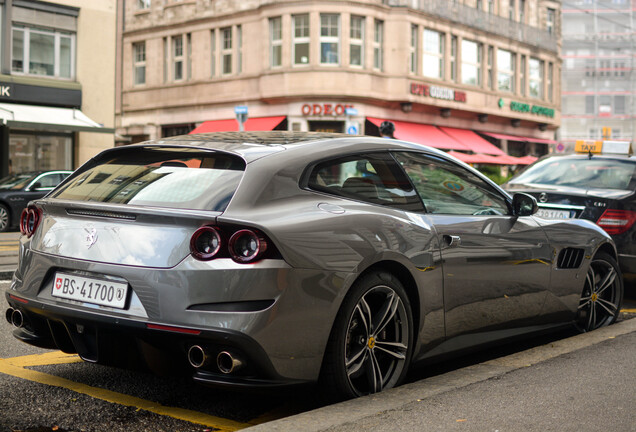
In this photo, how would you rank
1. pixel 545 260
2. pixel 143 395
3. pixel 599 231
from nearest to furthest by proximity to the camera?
pixel 143 395 < pixel 545 260 < pixel 599 231

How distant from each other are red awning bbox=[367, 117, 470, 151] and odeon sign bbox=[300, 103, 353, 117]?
174 cm

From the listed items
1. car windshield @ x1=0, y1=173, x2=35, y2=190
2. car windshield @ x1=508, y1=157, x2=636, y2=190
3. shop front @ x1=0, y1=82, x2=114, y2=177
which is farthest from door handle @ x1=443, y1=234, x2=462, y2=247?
shop front @ x1=0, y1=82, x2=114, y2=177

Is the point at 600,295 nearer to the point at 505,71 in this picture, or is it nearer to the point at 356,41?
the point at 356,41

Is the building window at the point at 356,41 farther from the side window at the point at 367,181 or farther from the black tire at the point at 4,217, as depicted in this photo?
the side window at the point at 367,181

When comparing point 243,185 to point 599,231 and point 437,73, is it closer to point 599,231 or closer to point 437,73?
point 599,231

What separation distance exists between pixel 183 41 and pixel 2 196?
2153 centimetres

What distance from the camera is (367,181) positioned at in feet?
14.5

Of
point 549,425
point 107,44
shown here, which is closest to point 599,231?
point 549,425

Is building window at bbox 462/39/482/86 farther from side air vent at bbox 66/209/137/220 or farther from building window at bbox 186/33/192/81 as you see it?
side air vent at bbox 66/209/137/220

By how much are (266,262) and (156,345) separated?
599 millimetres

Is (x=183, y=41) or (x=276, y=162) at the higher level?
(x=183, y=41)

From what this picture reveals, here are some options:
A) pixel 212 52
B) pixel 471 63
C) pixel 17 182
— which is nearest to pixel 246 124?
pixel 212 52

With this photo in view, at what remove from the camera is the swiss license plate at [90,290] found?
146 inches

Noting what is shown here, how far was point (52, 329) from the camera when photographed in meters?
4.04
